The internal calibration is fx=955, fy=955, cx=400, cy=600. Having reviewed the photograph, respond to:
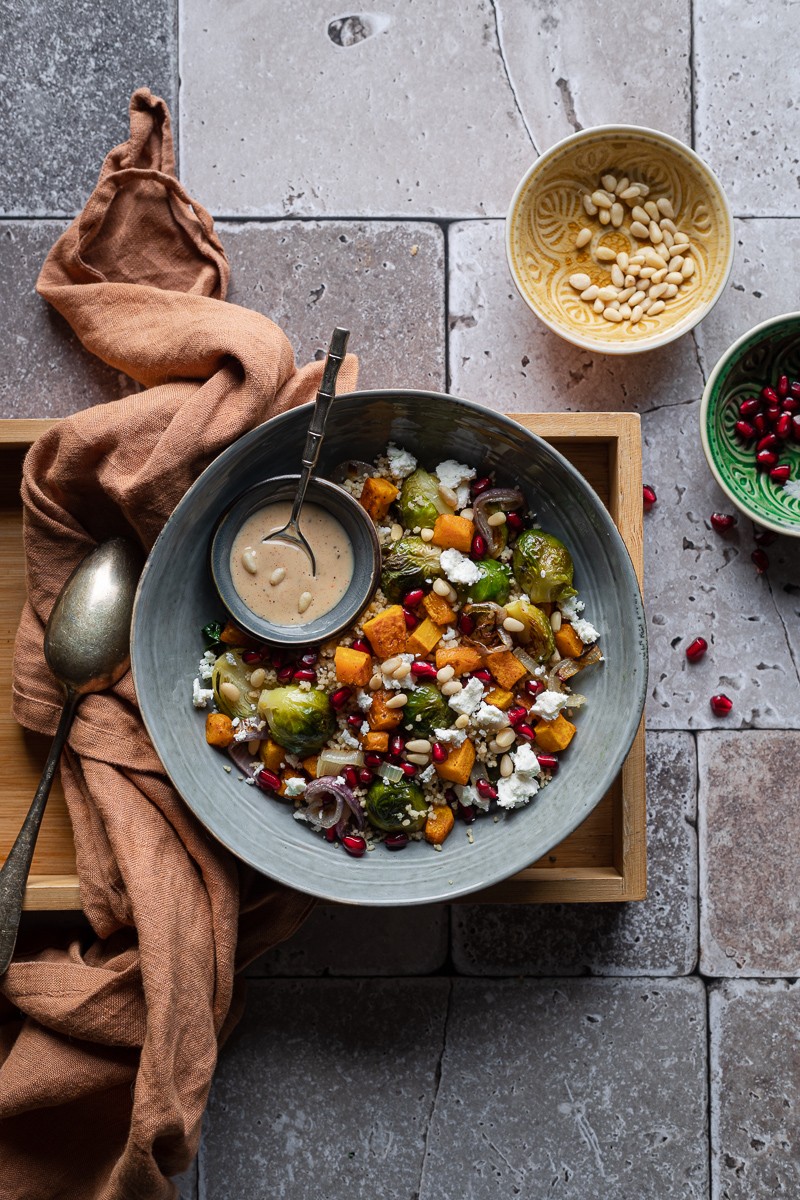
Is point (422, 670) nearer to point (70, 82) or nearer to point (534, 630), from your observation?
point (534, 630)

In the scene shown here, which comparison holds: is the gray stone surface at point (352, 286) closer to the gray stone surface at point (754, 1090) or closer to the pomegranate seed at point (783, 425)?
the pomegranate seed at point (783, 425)

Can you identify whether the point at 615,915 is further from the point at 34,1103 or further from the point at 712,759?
the point at 34,1103

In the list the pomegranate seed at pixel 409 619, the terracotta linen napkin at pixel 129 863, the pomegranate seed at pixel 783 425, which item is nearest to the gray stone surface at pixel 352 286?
the terracotta linen napkin at pixel 129 863

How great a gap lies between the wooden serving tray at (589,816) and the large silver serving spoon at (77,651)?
0.27ft

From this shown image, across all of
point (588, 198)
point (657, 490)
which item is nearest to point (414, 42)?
point (588, 198)

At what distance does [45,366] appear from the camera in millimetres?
2781

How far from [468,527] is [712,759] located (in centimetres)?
109

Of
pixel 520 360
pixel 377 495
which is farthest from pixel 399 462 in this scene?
pixel 520 360

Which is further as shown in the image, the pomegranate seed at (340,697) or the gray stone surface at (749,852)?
the gray stone surface at (749,852)

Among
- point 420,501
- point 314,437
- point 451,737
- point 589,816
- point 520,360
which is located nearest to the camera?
point 314,437

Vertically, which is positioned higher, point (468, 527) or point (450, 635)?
point (468, 527)

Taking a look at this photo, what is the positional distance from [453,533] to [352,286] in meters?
0.91

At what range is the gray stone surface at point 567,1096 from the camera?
2824 millimetres

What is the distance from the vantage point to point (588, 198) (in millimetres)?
2752
